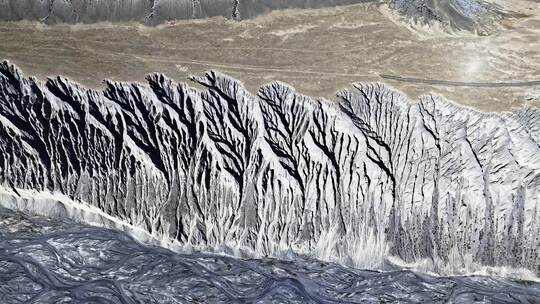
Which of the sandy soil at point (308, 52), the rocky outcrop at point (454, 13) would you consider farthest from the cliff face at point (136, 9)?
the rocky outcrop at point (454, 13)

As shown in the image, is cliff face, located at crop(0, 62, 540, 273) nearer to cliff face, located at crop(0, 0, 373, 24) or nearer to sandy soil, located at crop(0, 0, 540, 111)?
sandy soil, located at crop(0, 0, 540, 111)

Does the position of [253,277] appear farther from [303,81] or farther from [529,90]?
[529,90]

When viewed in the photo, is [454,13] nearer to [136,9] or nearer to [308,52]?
[308,52]

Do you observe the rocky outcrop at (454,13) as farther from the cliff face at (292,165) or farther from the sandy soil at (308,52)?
the cliff face at (292,165)

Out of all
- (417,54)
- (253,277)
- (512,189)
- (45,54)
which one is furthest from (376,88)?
(45,54)

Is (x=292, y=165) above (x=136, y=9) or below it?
below

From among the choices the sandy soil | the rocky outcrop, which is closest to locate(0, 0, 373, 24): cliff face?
the sandy soil

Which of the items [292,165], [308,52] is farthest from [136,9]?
[292,165]
